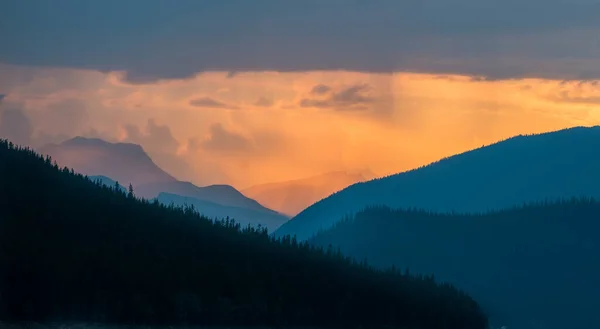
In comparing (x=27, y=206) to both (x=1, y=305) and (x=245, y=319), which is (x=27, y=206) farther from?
(x=245, y=319)

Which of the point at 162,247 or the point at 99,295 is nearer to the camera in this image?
the point at 99,295

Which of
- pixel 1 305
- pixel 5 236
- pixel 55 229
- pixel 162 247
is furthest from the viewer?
pixel 162 247

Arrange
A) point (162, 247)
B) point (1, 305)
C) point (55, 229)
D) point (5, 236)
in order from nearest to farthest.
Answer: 1. point (1, 305)
2. point (5, 236)
3. point (55, 229)
4. point (162, 247)

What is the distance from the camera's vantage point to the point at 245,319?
19138cm

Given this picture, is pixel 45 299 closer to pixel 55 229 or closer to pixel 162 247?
pixel 55 229

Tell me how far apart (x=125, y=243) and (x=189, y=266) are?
33.7 ft

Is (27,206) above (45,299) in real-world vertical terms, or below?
above

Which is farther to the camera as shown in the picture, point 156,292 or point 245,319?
point 245,319

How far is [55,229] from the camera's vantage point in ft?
579

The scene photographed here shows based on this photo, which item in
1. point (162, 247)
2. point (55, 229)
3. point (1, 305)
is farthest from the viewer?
point (162, 247)

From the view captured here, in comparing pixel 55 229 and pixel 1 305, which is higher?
pixel 55 229

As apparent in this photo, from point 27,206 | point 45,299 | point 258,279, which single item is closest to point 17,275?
point 45,299

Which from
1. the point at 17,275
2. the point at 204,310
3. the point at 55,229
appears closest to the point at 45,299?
the point at 17,275

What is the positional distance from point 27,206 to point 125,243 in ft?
50.4
